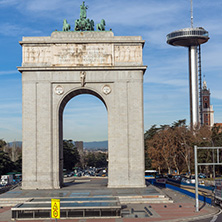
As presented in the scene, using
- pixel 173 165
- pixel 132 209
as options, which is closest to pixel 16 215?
pixel 132 209

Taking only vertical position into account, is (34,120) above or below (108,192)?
above

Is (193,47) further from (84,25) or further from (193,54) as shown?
(84,25)

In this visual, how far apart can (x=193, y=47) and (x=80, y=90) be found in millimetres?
133615

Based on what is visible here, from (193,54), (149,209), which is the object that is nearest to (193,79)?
(193,54)

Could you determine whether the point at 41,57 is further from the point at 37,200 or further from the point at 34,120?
the point at 37,200

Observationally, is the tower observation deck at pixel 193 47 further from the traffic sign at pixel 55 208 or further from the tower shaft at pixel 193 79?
the traffic sign at pixel 55 208

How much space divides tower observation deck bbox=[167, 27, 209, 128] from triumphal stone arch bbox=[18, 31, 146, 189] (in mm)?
123295

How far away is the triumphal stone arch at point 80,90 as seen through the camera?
53.9m

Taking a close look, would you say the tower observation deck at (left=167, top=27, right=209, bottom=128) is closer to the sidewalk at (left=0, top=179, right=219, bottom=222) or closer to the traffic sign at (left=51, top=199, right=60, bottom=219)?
the sidewalk at (left=0, top=179, right=219, bottom=222)

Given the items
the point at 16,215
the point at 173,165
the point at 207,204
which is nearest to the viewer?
the point at 16,215

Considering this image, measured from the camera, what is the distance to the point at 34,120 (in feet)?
178

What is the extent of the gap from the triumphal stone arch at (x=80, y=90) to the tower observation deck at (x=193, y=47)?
123 metres

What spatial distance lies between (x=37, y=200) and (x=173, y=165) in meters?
73.5

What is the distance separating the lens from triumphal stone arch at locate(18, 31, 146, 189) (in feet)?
177
